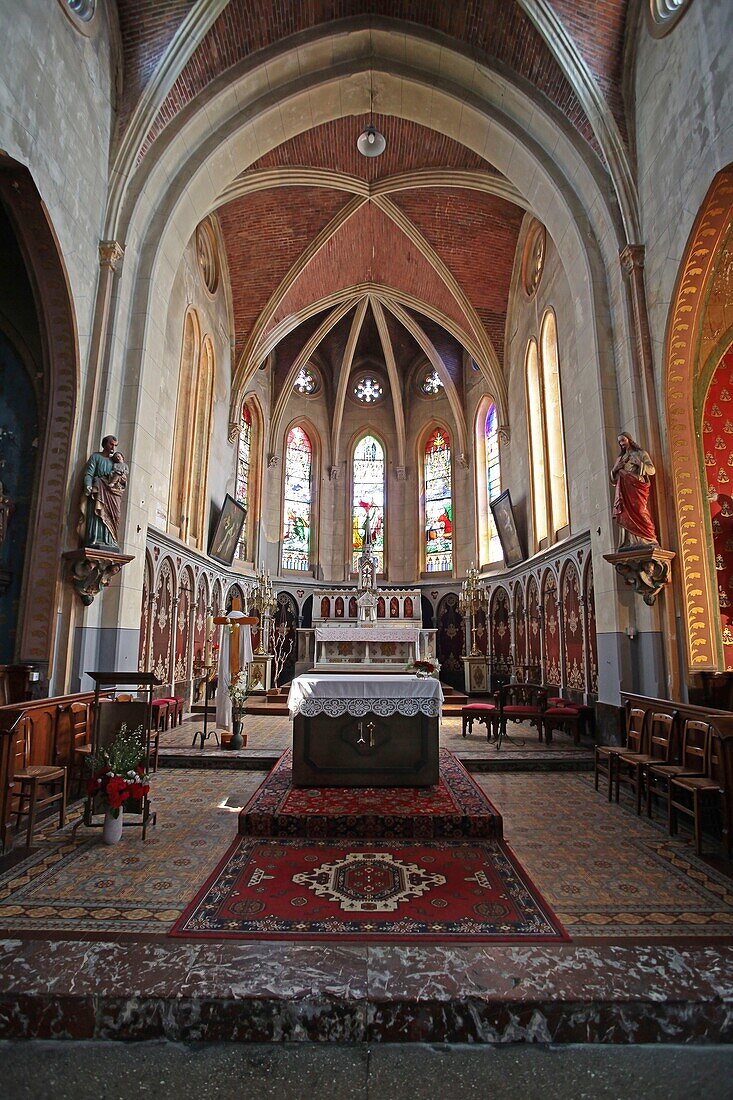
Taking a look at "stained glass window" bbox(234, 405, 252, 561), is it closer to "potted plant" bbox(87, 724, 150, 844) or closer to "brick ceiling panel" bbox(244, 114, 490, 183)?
"brick ceiling panel" bbox(244, 114, 490, 183)

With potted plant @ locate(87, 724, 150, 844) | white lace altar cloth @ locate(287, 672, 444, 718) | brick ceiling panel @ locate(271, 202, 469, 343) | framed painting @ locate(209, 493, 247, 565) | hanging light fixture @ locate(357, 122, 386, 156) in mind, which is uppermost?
brick ceiling panel @ locate(271, 202, 469, 343)

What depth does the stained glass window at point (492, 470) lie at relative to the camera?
56.6 ft

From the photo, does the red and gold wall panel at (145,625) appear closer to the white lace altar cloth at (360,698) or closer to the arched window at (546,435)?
the white lace altar cloth at (360,698)

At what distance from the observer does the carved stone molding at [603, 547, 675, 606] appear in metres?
7.41

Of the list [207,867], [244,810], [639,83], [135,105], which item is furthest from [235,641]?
[639,83]

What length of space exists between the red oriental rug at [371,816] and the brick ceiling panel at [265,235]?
13.8 meters

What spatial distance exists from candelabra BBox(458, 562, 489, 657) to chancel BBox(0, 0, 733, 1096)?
0.47 ft

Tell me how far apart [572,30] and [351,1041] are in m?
12.0

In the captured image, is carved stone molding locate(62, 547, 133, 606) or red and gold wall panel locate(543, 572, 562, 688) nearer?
carved stone molding locate(62, 547, 133, 606)

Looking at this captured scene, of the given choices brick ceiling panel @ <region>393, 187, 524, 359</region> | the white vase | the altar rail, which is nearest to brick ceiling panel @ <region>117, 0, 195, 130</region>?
brick ceiling panel @ <region>393, 187, 524, 359</region>

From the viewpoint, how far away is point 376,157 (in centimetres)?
1360

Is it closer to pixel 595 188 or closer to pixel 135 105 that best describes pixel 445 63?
pixel 595 188

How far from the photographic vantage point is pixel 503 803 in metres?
6.19

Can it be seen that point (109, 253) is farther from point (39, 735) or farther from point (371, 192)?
point (371, 192)
